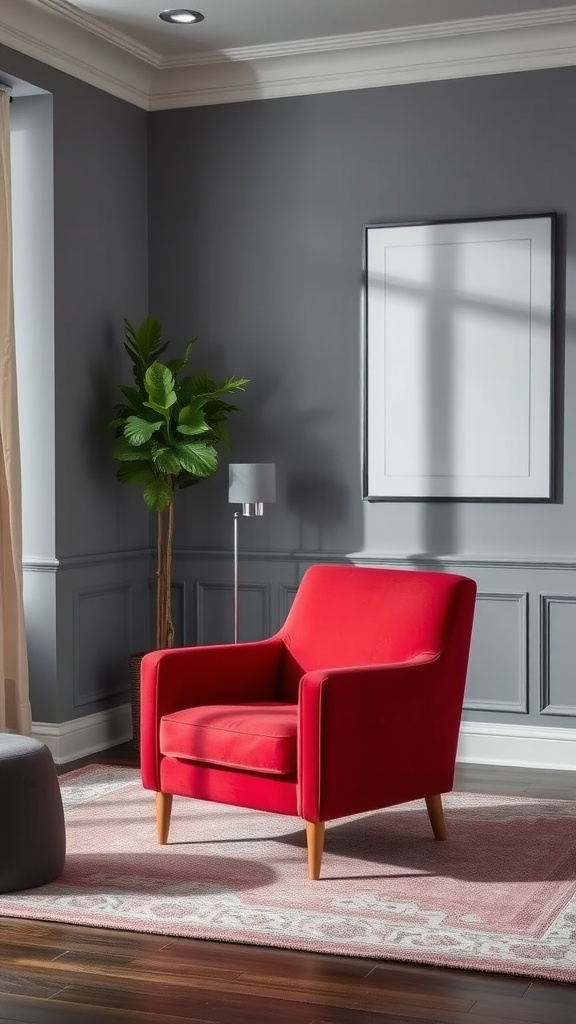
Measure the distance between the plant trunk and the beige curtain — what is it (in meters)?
0.68

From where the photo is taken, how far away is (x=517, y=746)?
218 inches

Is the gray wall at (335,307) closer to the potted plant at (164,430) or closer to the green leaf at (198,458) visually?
the potted plant at (164,430)

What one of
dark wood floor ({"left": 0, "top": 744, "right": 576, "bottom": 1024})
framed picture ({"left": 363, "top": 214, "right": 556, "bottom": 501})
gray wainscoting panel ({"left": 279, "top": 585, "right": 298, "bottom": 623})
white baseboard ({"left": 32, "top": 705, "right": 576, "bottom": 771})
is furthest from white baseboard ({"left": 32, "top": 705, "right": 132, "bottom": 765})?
dark wood floor ({"left": 0, "top": 744, "right": 576, "bottom": 1024})

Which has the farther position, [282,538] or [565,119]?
[282,538]

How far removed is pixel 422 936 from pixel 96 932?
2.77 ft

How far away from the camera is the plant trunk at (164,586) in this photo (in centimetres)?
579

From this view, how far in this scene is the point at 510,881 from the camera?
383 centimetres

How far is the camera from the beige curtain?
5305mm

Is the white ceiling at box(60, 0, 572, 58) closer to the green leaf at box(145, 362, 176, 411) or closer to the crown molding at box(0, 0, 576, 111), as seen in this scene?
the crown molding at box(0, 0, 576, 111)

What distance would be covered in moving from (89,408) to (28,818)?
2467 mm

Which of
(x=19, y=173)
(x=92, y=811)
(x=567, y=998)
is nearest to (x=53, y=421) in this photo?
(x=19, y=173)

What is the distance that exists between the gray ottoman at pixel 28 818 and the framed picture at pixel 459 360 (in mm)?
2435

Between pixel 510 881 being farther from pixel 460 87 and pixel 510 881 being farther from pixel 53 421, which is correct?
pixel 460 87

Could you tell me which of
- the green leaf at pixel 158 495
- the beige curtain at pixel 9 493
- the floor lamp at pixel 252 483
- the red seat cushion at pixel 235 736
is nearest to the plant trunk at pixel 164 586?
the green leaf at pixel 158 495
